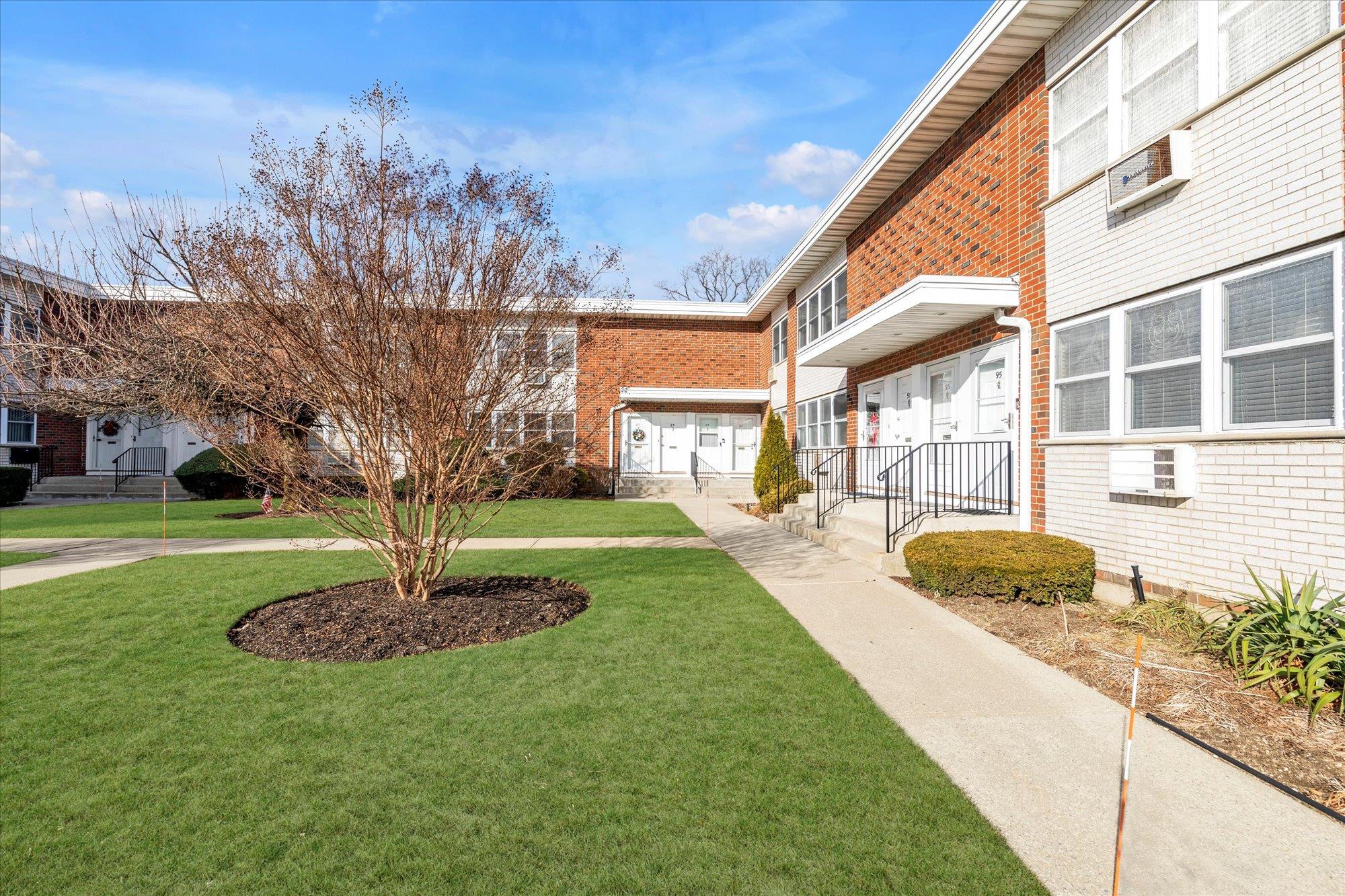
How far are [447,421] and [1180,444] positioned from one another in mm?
6185

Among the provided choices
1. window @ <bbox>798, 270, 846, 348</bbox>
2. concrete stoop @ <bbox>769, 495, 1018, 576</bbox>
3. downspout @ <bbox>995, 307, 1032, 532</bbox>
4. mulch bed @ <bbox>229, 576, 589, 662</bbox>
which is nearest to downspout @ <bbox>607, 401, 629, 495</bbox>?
window @ <bbox>798, 270, 846, 348</bbox>

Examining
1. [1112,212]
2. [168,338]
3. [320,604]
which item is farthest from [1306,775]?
[168,338]

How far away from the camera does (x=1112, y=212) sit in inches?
271

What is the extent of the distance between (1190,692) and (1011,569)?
7.22 ft

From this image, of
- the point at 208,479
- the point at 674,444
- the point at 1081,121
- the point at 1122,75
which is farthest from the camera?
the point at 674,444

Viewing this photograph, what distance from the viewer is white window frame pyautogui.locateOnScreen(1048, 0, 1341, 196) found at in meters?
5.64

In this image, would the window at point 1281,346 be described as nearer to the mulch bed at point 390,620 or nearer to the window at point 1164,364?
the window at point 1164,364

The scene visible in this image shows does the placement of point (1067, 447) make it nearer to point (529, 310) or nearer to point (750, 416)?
point (529, 310)

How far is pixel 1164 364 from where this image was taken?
6262mm

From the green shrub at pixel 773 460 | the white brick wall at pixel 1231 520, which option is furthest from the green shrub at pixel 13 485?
the white brick wall at pixel 1231 520

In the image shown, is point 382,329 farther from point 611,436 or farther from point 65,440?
point 65,440

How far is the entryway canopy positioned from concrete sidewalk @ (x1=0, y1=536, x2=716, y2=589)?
406cm

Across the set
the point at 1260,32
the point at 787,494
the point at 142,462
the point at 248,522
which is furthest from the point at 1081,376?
the point at 142,462

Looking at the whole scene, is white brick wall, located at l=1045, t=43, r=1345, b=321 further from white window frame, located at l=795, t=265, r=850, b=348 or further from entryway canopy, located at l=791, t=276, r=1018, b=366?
white window frame, located at l=795, t=265, r=850, b=348
